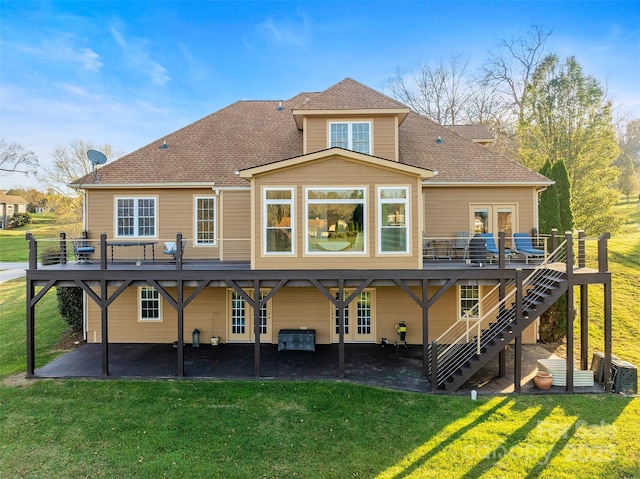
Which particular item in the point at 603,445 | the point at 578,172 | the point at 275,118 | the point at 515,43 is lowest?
the point at 603,445

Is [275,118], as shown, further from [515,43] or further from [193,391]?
[515,43]

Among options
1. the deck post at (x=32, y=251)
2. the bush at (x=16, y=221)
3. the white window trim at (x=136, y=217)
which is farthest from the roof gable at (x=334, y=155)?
the bush at (x=16, y=221)

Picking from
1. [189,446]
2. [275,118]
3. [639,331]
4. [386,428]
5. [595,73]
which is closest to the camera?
[189,446]

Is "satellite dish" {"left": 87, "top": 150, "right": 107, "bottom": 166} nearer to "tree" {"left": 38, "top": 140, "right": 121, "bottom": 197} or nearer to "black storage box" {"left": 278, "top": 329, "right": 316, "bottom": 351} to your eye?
"black storage box" {"left": 278, "top": 329, "right": 316, "bottom": 351}

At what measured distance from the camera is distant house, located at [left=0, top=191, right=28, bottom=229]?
46281 mm

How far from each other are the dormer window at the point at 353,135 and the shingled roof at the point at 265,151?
547 millimetres

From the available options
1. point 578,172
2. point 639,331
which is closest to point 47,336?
point 639,331

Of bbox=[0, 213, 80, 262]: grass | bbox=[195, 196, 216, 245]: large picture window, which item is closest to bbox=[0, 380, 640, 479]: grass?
bbox=[195, 196, 216, 245]: large picture window

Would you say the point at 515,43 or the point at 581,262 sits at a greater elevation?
the point at 515,43

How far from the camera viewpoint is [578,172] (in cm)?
1672

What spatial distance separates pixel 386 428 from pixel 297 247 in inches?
188

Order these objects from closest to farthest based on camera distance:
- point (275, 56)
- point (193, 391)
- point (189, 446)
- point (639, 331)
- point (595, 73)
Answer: point (189, 446)
point (193, 391)
point (639, 331)
point (595, 73)
point (275, 56)

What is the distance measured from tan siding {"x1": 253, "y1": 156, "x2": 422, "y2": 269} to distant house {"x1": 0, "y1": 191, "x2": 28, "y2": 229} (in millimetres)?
55925

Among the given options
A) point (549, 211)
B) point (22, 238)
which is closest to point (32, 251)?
point (549, 211)
